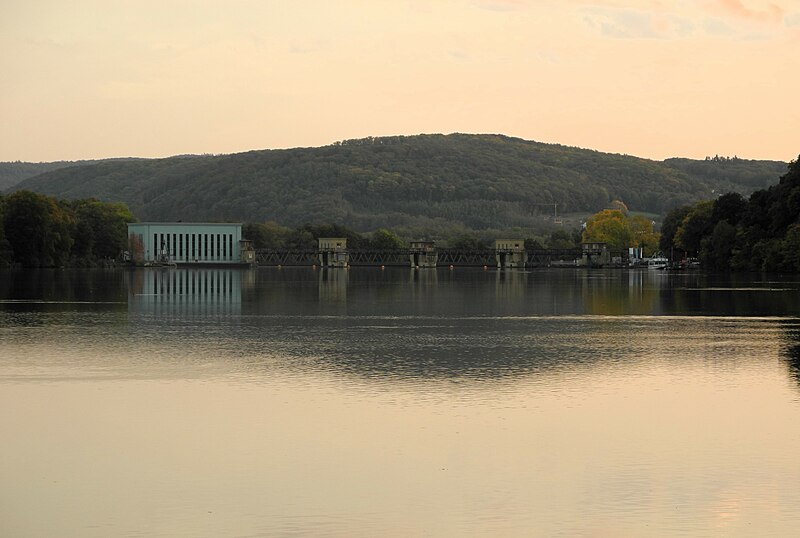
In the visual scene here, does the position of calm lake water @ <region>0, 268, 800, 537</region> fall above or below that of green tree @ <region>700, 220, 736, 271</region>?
below

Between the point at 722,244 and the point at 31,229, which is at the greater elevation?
the point at 31,229

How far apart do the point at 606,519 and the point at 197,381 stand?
50.6ft

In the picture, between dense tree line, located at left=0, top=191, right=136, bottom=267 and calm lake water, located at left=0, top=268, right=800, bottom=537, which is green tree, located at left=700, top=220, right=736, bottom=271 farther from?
calm lake water, located at left=0, top=268, right=800, bottom=537

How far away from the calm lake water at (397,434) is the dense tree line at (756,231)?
4034 inches

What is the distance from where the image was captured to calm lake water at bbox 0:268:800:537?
53.7 ft

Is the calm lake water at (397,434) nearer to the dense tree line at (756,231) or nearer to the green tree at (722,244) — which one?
the dense tree line at (756,231)

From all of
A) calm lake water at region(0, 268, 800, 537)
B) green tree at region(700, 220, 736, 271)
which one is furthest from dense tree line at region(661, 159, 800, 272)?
calm lake water at region(0, 268, 800, 537)

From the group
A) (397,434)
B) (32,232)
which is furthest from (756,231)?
(397,434)

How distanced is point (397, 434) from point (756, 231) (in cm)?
14120

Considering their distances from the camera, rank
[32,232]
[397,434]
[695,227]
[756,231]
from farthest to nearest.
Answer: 1. [695,227]
2. [756,231]
3. [32,232]
4. [397,434]

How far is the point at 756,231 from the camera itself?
510 feet

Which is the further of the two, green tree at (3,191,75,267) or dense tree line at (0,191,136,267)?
green tree at (3,191,75,267)

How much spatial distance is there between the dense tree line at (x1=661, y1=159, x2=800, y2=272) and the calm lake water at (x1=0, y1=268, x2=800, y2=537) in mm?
102466

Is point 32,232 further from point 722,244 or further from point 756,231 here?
point 756,231
